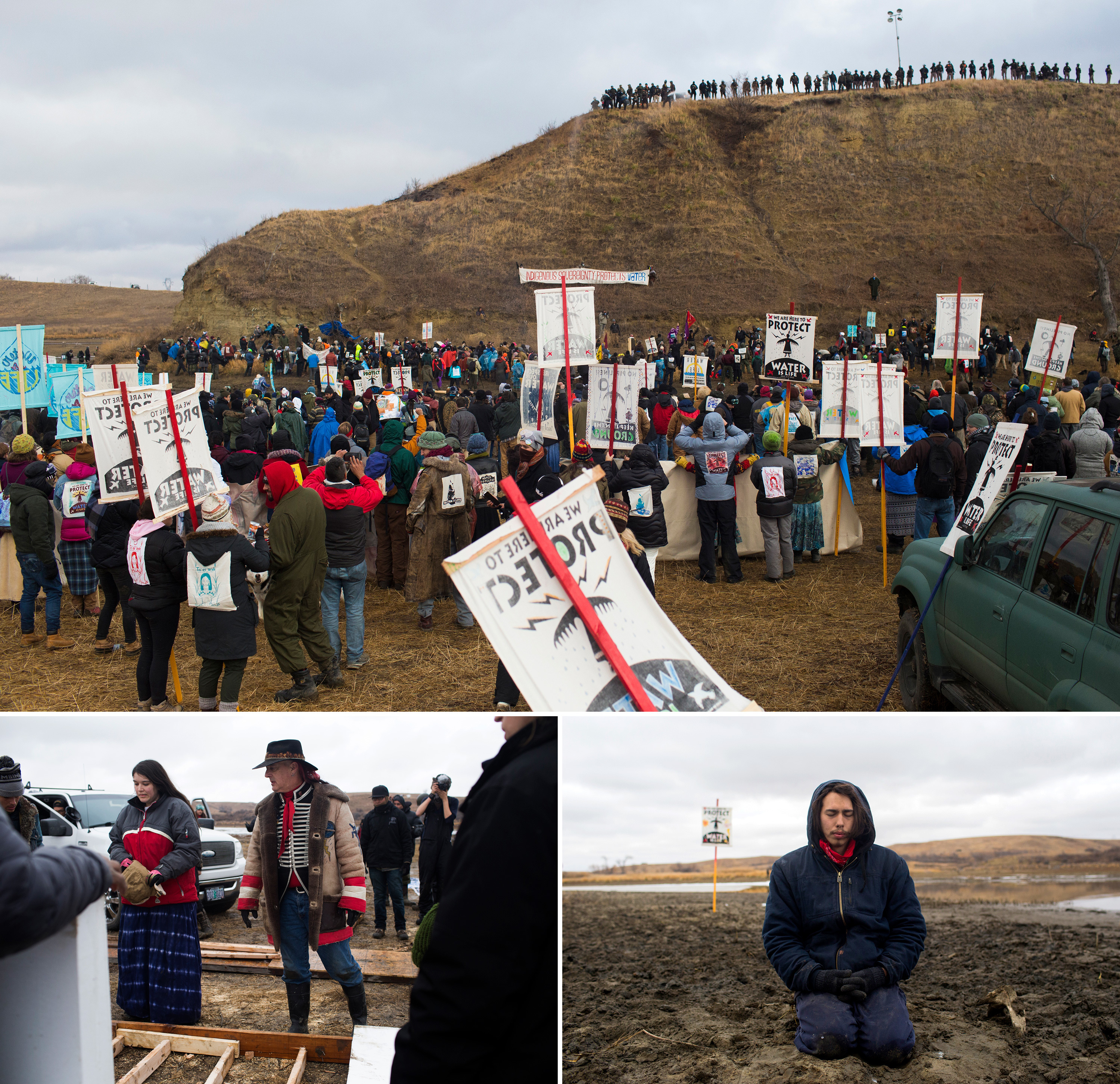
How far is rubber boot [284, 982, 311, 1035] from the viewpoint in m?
2.97

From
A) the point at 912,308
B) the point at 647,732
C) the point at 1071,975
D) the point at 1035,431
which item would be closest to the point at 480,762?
the point at 647,732

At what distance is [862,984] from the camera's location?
2.85m

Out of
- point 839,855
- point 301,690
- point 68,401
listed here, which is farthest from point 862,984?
point 68,401

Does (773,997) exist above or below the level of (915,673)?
below

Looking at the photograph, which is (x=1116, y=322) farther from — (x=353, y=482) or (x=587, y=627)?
(x=587, y=627)

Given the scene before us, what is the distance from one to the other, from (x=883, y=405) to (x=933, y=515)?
135 cm

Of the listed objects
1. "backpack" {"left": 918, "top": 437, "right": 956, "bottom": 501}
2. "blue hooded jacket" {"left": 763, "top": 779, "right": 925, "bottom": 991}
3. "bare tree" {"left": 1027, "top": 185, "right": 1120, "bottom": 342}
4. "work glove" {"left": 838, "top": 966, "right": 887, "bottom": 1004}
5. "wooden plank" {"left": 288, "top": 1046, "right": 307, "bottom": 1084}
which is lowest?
"wooden plank" {"left": 288, "top": 1046, "right": 307, "bottom": 1084}

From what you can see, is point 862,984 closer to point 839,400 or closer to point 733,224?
point 839,400

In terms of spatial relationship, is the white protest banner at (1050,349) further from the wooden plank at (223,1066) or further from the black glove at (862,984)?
the wooden plank at (223,1066)

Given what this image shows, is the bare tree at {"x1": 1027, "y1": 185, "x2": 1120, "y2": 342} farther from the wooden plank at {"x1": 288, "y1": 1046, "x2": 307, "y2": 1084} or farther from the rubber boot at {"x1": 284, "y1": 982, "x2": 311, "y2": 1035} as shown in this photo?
the wooden plank at {"x1": 288, "y1": 1046, "x2": 307, "y2": 1084}

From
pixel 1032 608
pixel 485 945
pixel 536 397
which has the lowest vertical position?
pixel 485 945

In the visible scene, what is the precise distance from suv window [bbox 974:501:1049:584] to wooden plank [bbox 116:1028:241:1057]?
453 cm

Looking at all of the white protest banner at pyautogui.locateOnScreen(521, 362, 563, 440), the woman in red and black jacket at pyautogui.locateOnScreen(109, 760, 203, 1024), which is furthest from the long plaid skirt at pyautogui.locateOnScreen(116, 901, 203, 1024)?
the white protest banner at pyautogui.locateOnScreen(521, 362, 563, 440)

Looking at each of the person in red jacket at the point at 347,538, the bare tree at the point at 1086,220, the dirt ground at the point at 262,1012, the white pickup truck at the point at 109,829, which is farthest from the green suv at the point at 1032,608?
the bare tree at the point at 1086,220
